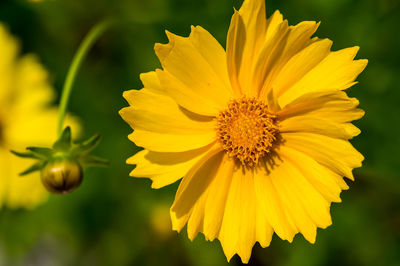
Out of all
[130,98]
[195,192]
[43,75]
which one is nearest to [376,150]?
[195,192]

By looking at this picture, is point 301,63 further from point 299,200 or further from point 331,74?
point 299,200

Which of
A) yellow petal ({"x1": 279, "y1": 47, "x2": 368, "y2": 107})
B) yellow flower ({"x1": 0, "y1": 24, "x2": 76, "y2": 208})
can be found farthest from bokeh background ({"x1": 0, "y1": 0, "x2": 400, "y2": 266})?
yellow petal ({"x1": 279, "y1": 47, "x2": 368, "y2": 107})

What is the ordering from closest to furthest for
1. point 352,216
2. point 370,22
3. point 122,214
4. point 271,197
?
1. point 271,197
2. point 370,22
3. point 352,216
4. point 122,214

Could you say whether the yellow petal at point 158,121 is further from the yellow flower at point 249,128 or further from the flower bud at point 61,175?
the flower bud at point 61,175

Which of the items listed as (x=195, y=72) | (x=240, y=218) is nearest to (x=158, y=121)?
(x=195, y=72)

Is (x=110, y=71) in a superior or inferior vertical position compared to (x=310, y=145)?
superior

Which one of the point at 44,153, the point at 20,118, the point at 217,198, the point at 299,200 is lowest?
the point at 299,200

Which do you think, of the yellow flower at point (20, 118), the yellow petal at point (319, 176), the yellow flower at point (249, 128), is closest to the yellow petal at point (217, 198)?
the yellow flower at point (249, 128)

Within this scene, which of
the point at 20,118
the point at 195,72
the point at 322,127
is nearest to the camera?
the point at 322,127

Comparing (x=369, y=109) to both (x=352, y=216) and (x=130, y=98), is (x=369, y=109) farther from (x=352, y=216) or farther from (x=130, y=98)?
(x=130, y=98)
